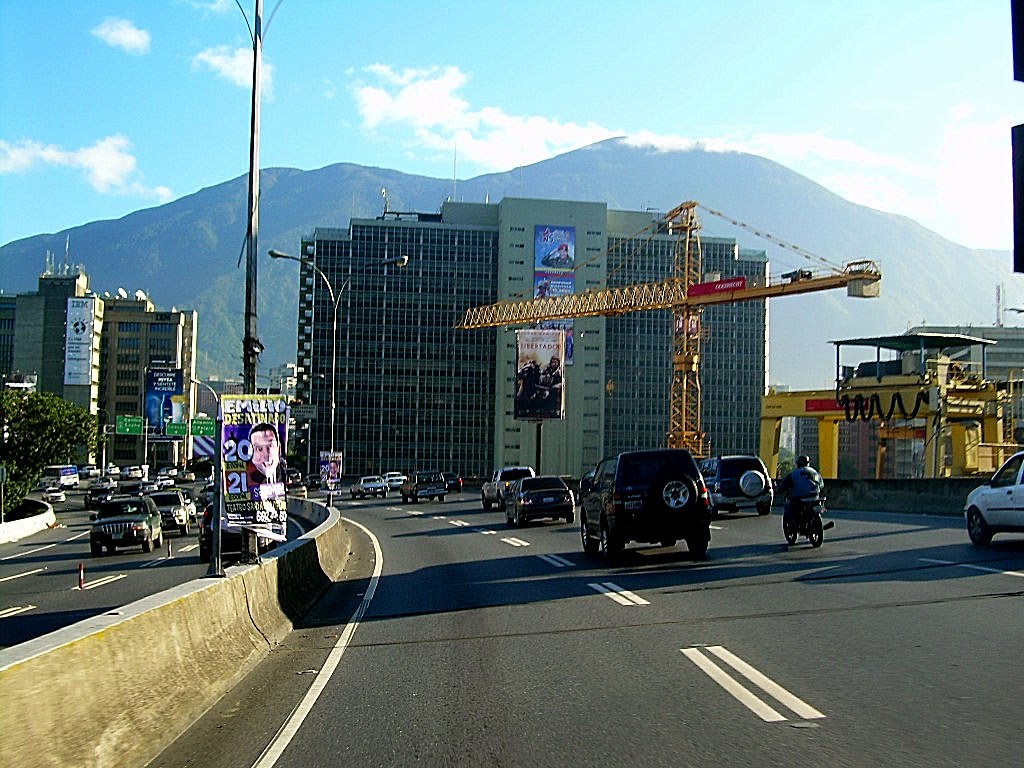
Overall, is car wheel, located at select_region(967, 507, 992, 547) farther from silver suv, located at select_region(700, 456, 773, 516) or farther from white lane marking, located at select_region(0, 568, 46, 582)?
white lane marking, located at select_region(0, 568, 46, 582)

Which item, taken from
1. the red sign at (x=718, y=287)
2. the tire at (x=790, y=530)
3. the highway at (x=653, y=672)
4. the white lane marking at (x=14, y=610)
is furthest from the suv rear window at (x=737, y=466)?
the red sign at (x=718, y=287)

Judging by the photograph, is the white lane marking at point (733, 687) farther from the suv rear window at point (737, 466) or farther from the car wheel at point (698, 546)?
the suv rear window at point (737, 466)

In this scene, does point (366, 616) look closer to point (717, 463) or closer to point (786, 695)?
point (786, 695)

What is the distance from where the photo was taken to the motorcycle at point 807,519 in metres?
20.6

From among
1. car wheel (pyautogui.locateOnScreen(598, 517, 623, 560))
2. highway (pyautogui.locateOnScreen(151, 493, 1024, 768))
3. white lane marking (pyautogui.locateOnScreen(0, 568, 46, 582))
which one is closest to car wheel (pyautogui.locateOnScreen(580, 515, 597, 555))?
car wheel (pyautogui.locateOnScreen(598, 517, 623, 560))

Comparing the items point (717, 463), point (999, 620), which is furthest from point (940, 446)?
point (999, 620)

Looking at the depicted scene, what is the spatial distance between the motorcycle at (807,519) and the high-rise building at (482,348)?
5224 inches

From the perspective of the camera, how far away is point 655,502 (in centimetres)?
1927

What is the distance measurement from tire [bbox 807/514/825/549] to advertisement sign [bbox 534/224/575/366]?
4974 inches

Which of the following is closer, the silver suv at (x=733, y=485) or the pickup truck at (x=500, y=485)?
the silver suv at (x=733, y=485)

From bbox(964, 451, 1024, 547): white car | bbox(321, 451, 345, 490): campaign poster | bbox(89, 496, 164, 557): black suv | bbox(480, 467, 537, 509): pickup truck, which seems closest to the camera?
bbox(964, 451, 1024, 547): white car

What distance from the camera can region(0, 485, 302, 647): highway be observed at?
654 inches

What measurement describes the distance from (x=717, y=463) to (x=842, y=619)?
22.8 meters

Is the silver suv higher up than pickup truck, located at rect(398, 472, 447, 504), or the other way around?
the silver suv
